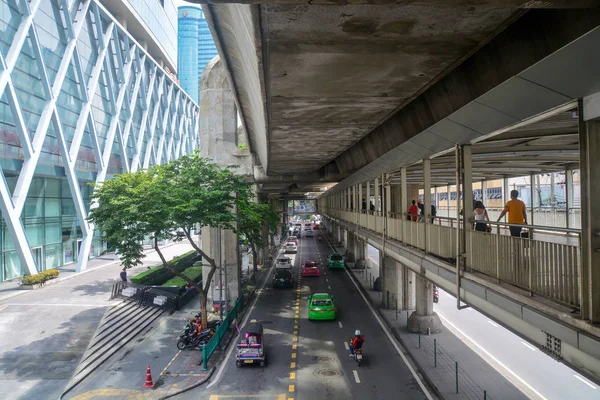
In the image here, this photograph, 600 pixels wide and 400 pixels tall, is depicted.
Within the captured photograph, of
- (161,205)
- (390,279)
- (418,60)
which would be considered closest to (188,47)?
(161,205)

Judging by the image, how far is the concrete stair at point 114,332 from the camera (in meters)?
15.2

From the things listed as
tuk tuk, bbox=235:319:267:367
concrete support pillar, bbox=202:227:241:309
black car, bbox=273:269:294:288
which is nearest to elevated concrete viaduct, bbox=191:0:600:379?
tuk tuk, bbox=235:319:267:367

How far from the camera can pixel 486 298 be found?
23.6 ft

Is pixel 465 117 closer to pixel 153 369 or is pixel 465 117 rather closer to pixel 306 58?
pixel 306 58

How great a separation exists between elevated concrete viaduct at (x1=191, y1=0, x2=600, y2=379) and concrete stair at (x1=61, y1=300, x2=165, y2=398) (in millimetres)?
11540

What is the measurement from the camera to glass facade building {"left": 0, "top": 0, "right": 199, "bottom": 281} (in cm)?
2686

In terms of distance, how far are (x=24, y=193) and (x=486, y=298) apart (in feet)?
95.2

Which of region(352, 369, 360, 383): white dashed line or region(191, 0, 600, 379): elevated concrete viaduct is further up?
region(191, 0, 600, 379): elevated concrete viaduct

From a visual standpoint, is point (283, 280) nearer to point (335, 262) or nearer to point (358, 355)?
point (335, 262)

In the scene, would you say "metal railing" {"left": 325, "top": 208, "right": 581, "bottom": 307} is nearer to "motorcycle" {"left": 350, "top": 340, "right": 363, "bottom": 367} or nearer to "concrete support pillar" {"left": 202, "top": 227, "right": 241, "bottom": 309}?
"motorcycle" {"left": 350, "top": 340, "right": 363, "bottom": 367}

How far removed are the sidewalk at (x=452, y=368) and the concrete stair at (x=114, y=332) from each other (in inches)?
470

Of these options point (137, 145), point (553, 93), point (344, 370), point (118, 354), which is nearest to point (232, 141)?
point (118, 354)

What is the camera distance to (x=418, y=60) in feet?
22.5

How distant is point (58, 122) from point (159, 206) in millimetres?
18209
